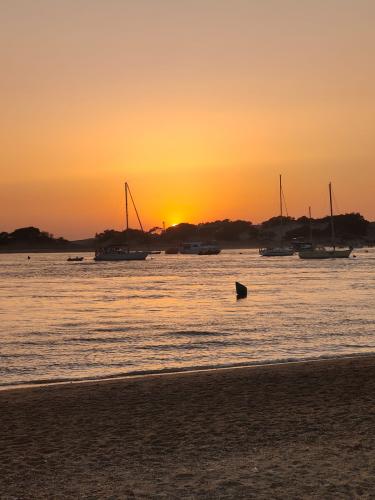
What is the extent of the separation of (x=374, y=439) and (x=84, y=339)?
1724 cm

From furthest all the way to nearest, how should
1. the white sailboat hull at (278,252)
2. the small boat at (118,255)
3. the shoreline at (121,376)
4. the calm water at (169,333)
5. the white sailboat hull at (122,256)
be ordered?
the white sailboat hull at (278,252) < the small boat at (118,255) < the white sailboat hull at (122,256) < the calm water at (169,333) < the shoreline at (121,376)

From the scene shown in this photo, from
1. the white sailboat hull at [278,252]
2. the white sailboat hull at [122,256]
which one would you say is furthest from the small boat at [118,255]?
the white sailboat hull at [278,252]

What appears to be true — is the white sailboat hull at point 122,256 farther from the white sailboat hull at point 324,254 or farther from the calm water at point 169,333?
the calm water at point 169,333

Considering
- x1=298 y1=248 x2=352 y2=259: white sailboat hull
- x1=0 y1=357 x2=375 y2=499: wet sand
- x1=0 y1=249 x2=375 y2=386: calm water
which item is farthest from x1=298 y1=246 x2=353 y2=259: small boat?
x1=0 y1=357 x2=375 y2=499: wet sand

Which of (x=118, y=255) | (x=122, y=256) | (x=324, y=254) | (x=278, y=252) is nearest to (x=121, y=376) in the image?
(x=324, y=254)

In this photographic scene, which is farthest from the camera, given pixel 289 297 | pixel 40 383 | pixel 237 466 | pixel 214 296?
pixel 214 296

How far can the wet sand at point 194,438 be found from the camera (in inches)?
271

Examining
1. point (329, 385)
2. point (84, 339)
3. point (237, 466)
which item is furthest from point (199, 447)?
point (84, 339)

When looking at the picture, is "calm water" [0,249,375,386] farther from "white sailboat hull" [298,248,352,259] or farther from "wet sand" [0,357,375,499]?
"white sailboat hull" [298,248,352,259]

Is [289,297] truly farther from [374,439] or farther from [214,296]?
[374,439]

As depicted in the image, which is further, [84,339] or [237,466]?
[84,339]

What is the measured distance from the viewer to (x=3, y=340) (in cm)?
2452

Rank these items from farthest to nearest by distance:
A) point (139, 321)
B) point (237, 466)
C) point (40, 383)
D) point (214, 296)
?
1. point (214, 296)
2. point (139, 321)
3. point (40, 383)
4. point (237, 466)

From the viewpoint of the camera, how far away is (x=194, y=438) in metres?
8.85
